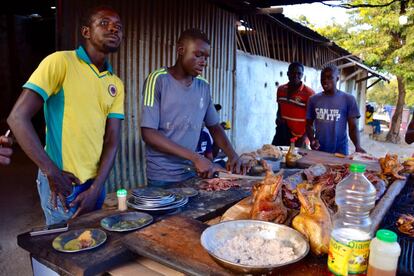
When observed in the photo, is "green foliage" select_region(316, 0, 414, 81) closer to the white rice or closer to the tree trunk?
the tree trunk

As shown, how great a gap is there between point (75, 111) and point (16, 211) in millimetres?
3974

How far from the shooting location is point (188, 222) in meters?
1.76

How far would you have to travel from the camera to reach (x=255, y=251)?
1443 millimetres

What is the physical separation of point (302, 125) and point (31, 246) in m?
5.29

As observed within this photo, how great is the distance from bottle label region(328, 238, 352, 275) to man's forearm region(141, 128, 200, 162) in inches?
59.6

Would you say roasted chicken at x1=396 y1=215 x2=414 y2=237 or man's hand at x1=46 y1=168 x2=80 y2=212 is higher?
man's hand at x1=46 y1=168 x2=80 y2=212

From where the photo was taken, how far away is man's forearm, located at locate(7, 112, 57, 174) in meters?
1.89

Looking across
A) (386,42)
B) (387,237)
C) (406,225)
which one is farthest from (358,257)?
(386,42)

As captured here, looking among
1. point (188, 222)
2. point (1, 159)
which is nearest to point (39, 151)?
point (1, 159)

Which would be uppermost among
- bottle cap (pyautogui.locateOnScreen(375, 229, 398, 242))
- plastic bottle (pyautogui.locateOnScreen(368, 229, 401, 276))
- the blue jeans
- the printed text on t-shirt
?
the printed text on t-shirt

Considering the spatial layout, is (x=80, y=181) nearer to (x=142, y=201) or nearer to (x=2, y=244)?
(x=142, y=201)

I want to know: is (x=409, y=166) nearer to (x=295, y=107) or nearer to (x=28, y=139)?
(x=295, y=107)

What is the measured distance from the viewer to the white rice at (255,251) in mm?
1348

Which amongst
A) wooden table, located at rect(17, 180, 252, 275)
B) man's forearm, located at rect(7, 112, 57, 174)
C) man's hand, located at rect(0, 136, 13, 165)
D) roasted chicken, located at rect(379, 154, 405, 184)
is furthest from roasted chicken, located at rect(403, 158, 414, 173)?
man's hand, located at rect(0, 136, 13, 165)
